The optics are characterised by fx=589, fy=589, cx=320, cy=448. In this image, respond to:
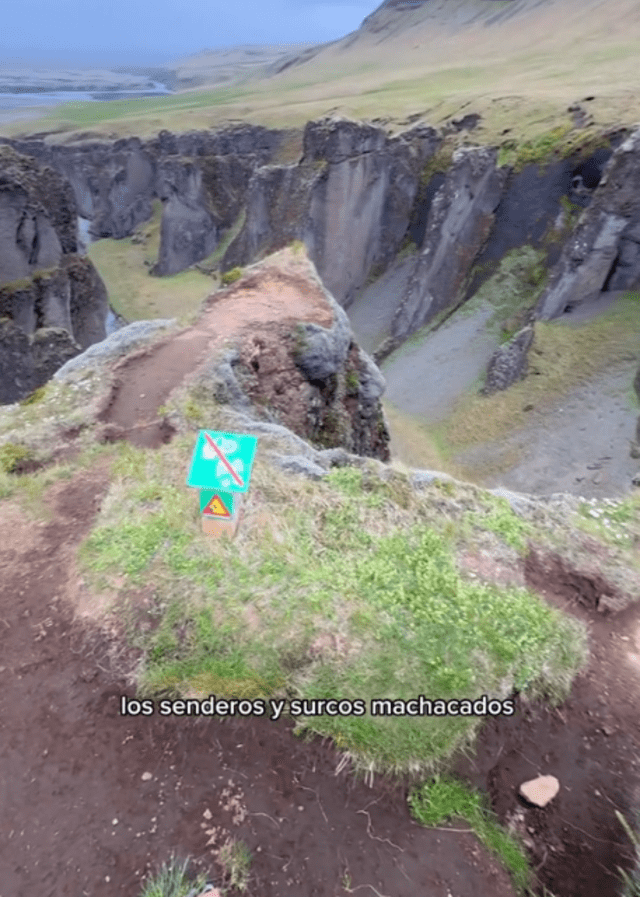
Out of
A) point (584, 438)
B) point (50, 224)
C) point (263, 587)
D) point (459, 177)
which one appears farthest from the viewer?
point (459, 177)

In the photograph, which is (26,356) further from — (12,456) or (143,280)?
(143,280)

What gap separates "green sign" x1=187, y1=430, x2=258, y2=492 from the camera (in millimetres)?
8031

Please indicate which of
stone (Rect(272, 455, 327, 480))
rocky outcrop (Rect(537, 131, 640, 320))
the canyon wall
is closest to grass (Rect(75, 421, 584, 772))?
stone (Rect(272, 455, 327, 480))

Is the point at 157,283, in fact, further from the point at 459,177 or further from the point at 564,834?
the point at 564,834

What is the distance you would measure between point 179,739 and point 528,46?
423ft

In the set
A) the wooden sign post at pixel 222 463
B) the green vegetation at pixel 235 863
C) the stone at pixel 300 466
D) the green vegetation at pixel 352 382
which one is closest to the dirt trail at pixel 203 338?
the green vegetation at pixel 352 382

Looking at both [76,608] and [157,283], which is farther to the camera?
[157,283]

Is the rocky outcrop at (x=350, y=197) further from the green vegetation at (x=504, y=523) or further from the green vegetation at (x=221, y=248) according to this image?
the green vegetation at (x=504, y=523)

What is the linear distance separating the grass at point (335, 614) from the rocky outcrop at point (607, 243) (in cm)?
2797

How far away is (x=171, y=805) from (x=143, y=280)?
68.8 meters

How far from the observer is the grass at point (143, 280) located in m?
57.5

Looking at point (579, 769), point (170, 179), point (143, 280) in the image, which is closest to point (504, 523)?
point (579, 769)

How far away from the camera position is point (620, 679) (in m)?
7.54

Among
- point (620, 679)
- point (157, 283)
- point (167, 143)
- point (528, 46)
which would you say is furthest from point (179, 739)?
point (528, 46)
